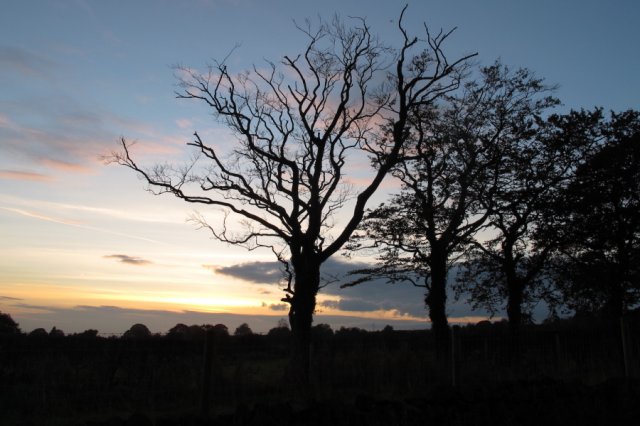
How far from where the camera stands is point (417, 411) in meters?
8.43

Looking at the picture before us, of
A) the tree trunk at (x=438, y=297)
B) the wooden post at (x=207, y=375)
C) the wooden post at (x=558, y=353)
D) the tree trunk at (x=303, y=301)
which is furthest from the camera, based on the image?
the tree trunk at (x=438, y=297)

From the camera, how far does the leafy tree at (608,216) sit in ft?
85.9

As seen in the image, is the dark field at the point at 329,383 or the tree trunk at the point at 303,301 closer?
the dark field at the point at 329,383

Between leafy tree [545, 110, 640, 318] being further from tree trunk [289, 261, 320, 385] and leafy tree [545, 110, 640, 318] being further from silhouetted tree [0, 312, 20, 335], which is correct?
silhouetted tree [0, 312, 20, 335]

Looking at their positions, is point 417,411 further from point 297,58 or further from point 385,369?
point 297,58

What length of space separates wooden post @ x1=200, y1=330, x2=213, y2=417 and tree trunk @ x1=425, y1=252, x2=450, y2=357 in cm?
1723

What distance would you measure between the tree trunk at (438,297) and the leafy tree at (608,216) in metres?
5.28

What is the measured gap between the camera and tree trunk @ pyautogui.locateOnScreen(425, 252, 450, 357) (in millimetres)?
26078

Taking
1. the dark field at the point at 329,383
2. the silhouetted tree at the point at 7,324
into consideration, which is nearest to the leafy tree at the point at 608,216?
the dark field at the point at 329,383

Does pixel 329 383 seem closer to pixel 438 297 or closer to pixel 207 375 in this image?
pixel 207 375

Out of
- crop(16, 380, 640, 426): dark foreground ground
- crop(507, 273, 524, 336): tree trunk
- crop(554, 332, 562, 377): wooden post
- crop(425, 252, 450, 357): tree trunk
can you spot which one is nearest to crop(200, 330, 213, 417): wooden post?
crop(16, 380, 640, 426): dark foreground ground

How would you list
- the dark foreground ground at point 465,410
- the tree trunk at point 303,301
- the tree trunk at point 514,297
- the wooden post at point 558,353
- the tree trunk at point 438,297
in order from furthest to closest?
the tree trunk at point 514,297 → the tree trunk at point 438,297 → the tree trunk at point 303,301 → the wooden post at point 558,353 → the dark foreground ground at point 465,410

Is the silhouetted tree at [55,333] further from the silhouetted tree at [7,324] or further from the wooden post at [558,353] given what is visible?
the wooden post at [558,353]

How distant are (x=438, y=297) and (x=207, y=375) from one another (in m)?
18.0
